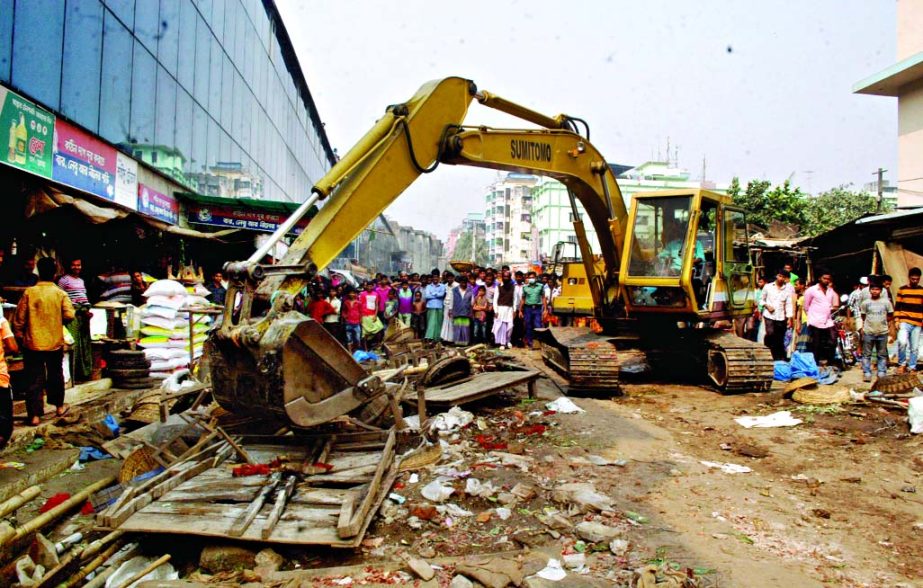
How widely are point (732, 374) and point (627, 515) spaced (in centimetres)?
493

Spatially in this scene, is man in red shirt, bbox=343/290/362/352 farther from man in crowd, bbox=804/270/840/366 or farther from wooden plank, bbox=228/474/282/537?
wooden plank, bbox=228/474/282/537

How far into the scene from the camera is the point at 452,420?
6.64 meters

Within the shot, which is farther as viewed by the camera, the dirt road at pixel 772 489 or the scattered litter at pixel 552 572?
the dirt road at pixel 772 489

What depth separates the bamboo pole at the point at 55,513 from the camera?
4137mm

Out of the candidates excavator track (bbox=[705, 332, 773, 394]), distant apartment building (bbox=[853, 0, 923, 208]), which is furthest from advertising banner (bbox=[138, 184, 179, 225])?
distant apartment building (bbox=[853, 0, 923, 208])

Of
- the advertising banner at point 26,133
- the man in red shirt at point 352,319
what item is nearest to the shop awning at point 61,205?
the advertising banner at point 26,133

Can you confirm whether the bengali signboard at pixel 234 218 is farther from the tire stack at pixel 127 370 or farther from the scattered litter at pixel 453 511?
the scattered litter at pixel 453 511

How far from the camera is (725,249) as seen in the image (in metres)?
8.82

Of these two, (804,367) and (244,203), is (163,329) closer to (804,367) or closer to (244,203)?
(244,203)

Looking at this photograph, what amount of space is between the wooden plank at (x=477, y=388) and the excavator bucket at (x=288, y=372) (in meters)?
2.20

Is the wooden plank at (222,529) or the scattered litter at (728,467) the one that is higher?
the wooden plank at (222,529)

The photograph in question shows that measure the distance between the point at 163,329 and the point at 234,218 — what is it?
619 cm

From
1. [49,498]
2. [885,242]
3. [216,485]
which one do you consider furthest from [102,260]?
[885,242]

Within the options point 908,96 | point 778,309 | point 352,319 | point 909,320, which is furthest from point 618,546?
point 908,96
